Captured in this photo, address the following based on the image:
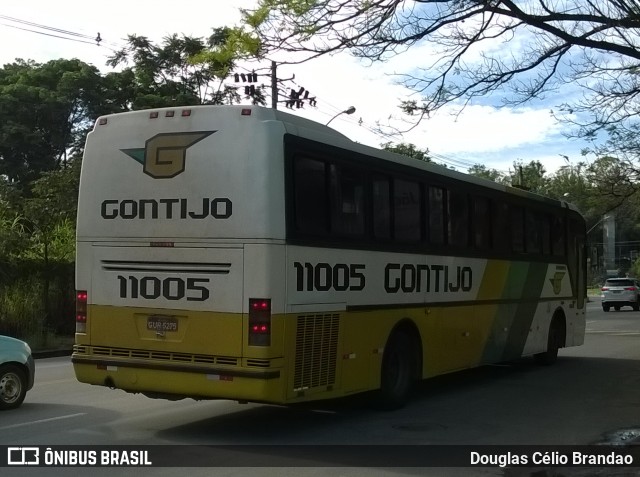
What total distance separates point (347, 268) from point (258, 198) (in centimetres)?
168

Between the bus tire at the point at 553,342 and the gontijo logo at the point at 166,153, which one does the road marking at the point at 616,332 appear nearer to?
the bus tire at the point at 553,342

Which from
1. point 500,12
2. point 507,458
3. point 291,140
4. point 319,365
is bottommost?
point 507,458

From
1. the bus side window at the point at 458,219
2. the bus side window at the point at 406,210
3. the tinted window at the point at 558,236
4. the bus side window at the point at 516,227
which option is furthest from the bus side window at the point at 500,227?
the bus side window at the point at 406,210

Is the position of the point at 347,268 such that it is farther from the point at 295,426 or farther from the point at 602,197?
the point at 602,197

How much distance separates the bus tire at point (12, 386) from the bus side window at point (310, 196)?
4359mm

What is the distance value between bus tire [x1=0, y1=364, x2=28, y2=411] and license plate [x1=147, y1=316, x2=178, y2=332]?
8.25ft

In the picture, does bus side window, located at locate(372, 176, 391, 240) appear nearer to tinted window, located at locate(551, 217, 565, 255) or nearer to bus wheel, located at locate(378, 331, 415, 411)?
bus wheel, located at locate(378, 331, 415, 411)

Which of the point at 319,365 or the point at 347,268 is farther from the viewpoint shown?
the point at 347,268

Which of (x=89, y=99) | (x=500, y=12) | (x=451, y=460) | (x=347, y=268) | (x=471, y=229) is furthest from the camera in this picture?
(x=89, y=99)

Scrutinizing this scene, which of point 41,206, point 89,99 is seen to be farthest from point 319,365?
point 89,99

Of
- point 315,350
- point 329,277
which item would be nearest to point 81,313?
point 315,350

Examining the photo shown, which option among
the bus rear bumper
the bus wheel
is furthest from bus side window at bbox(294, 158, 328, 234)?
the bus wheel

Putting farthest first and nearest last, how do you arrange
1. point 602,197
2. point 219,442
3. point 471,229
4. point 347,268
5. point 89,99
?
point 89,99 < point 602,197 < point 471,229 < point 347,268 < point 219,442

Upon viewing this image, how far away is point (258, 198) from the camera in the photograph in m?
7.93
